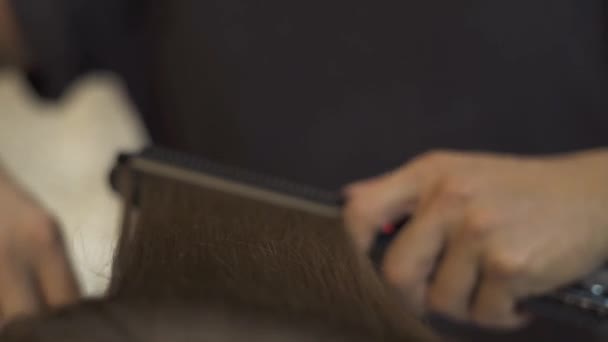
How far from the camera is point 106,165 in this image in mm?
577

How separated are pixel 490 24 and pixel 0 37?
34 centimetres

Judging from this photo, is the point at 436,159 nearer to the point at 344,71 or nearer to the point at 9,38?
the point at 344,71

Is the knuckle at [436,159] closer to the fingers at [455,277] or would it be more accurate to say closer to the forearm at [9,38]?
the fingers at [455,277]

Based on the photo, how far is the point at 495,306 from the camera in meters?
0.35

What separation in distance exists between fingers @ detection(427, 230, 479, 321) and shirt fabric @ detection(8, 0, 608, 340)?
0.14 metres

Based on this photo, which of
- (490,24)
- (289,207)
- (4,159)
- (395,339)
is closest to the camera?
(395,339)

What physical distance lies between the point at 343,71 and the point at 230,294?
0.31m

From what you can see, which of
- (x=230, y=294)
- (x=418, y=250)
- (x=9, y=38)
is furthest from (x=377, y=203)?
(x=9, y=38)

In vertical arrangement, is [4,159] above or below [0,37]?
below

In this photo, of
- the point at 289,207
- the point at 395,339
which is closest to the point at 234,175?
the point at 289,207

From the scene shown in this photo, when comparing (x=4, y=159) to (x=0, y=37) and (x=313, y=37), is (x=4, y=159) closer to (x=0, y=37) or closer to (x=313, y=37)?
(x=0, y=37)

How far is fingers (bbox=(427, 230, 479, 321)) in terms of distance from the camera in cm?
34

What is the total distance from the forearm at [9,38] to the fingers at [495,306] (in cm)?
35

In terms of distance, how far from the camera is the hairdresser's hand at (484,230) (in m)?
0.34
